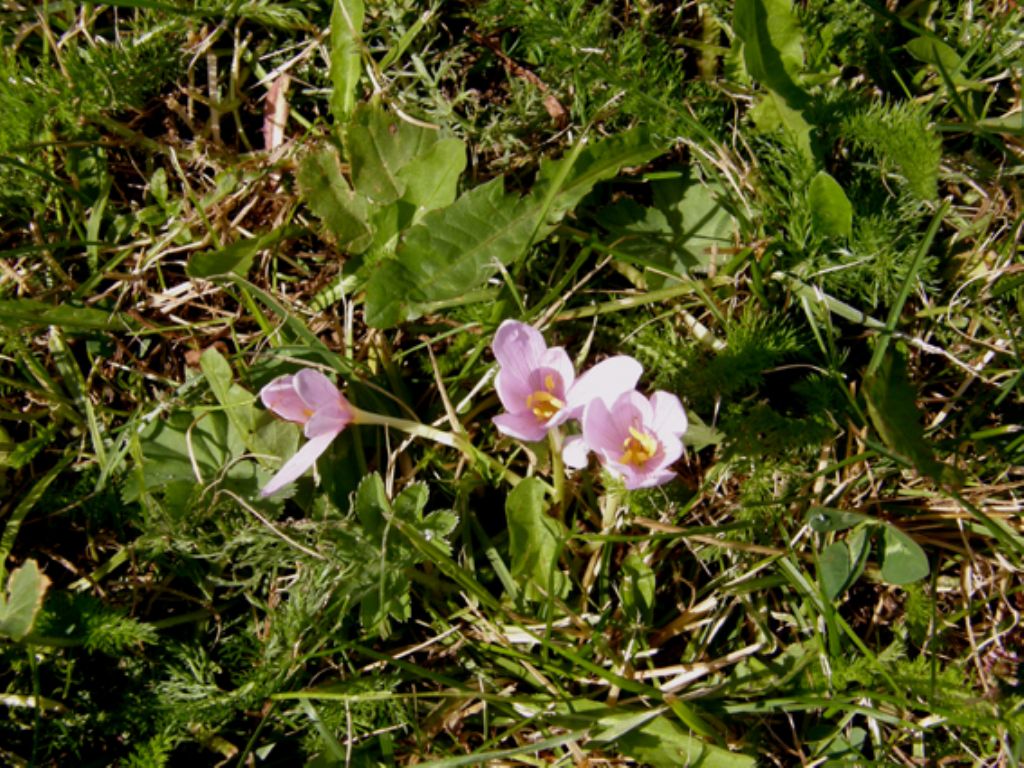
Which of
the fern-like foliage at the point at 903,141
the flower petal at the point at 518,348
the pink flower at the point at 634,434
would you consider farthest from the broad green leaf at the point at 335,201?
the fern-like foliage at the point at 903,141

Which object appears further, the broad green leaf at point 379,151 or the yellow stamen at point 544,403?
the broad green leaf at point 379,151

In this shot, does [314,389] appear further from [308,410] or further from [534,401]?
[534,401]

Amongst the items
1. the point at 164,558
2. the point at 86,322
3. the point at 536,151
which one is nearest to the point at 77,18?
the point at 86,322

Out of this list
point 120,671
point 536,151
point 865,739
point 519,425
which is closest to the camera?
point 519,425

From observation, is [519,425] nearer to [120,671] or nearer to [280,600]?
[280,600]

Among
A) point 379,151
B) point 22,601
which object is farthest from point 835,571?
point 22,601

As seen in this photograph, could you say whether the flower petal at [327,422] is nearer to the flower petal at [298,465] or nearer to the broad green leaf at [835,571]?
the flower petal at [298,465]
